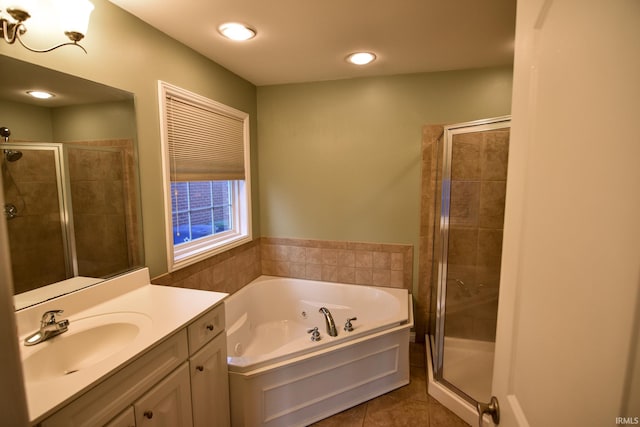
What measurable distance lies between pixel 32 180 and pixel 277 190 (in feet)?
6.47

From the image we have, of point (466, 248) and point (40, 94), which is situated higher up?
point (40, 94)

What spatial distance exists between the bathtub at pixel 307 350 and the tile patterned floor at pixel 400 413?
0.05 metres

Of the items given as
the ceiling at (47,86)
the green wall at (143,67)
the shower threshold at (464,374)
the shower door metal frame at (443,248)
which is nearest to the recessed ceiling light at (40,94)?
the ceiling at (47,86)

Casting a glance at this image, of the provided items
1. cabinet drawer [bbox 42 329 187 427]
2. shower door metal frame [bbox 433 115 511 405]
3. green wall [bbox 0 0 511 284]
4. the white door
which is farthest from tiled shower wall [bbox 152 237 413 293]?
the white door

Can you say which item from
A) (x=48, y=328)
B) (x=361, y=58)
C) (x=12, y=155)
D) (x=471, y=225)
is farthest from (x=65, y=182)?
(x=471, y=225)

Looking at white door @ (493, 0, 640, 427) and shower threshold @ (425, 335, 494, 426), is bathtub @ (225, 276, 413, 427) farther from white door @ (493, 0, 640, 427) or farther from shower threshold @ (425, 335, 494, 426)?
white door @ (493, 0, 640, 427)

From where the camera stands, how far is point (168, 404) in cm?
126

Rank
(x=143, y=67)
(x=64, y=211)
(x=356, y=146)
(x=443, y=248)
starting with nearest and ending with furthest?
1. (x=64, y=211)
2. (x=143, y=67)
3. (x=443, y=248)
4. (x=356, y=146)

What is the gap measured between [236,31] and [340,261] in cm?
206

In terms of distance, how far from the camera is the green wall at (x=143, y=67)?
4.63 feet

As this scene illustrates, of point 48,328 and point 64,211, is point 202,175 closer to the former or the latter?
point 64,211

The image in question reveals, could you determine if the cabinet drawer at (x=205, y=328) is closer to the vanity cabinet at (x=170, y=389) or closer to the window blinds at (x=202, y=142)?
the vanity cabinet at (x=170, y=389)

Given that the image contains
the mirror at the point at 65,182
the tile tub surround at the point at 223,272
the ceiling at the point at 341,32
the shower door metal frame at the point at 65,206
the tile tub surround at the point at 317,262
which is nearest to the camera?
the mirror at the point at 65,182

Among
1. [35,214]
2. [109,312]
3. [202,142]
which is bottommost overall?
[109,312]
